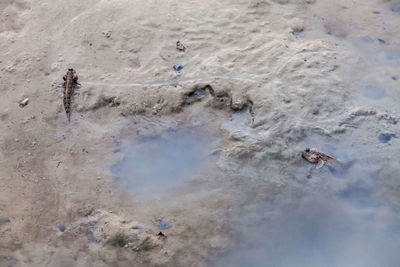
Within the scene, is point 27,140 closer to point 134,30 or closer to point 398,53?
point 134,30

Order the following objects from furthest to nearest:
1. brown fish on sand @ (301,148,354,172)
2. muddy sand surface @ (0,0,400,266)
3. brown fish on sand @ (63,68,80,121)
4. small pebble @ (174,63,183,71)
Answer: small pebble @ (174,63,183,71)
brown fish on sand @ (63,68,80,121)
brown fish on sand @ (301,148,354,172)
muddy sand surface @ (0,0,400,266)

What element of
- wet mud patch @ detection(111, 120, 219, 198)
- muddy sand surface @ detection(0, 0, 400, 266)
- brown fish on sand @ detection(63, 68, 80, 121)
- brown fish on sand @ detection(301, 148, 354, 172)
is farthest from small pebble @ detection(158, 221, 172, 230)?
brown fish on sand @ detection(63, 68, 80, 121)

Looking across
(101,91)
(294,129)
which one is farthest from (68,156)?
(294,129)

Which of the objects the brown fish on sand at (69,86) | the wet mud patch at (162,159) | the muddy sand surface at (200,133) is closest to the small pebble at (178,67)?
the muddy sand surface at (200,133)

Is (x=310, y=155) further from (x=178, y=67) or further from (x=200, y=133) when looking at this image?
(x=178, y=67)

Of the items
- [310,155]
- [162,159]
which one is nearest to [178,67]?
[162,159]

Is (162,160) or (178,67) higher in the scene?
(178,67)

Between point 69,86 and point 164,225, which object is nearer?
point 164,225

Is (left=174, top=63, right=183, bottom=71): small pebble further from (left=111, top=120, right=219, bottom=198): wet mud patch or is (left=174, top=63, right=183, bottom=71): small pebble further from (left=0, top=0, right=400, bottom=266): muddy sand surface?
(left=111, top=120, right=219, bottom=198): wet mud patch
